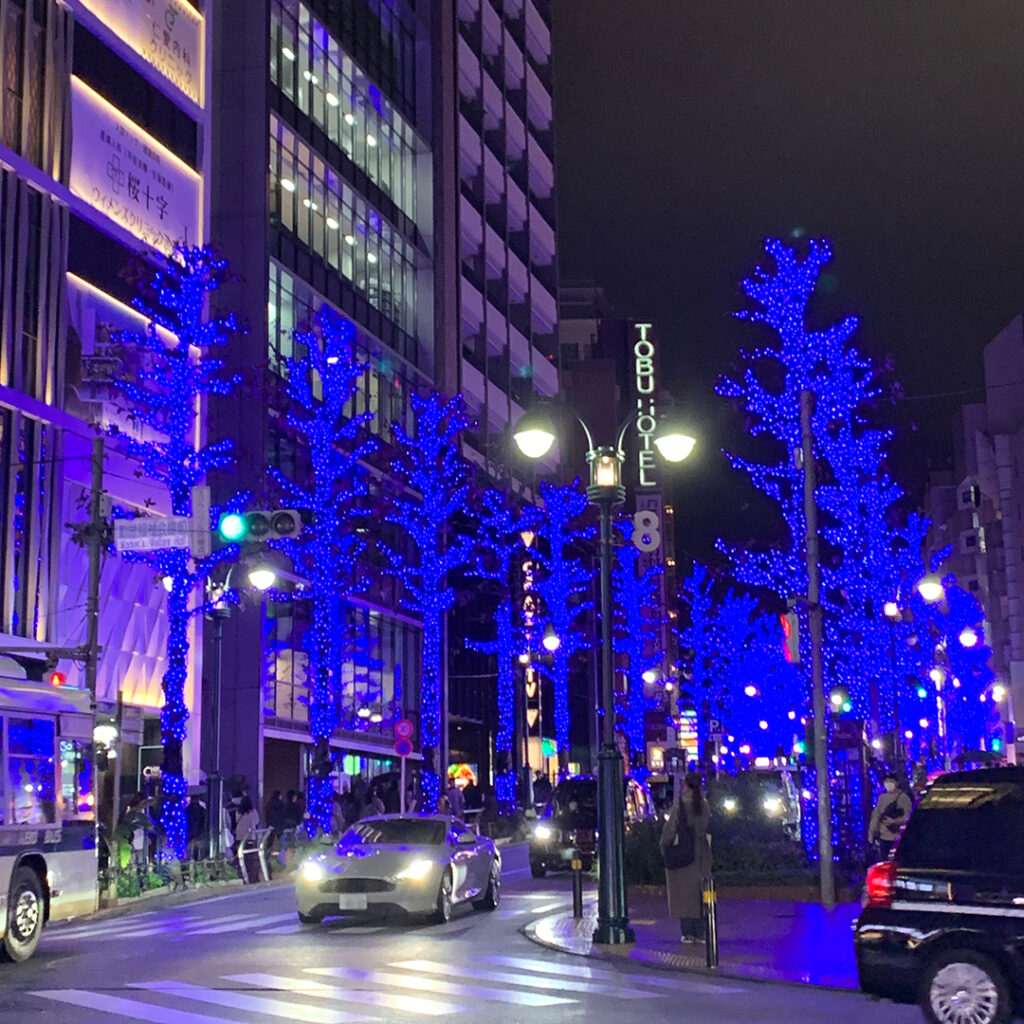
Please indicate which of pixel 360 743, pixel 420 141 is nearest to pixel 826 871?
pixel 360 743

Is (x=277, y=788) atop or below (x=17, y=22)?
below

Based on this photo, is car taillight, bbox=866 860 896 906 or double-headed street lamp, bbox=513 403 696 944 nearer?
car taillight, bbox=866 860 896 906

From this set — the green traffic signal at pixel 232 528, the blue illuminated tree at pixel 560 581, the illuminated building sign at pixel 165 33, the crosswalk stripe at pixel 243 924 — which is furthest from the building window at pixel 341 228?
the crosswalk stripe at pixel 243 924

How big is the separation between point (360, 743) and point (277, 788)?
220 inches

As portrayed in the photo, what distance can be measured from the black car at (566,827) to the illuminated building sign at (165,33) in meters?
23.2

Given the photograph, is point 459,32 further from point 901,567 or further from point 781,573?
point 781,573

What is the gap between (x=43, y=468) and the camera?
3534cm

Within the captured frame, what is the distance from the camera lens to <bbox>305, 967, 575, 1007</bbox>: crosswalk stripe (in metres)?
13.0

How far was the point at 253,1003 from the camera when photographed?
1282 centimetres

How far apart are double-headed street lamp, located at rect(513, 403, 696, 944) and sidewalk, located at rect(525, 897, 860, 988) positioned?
0.46 meters

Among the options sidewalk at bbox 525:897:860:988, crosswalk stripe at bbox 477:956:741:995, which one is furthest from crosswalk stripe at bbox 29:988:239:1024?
sidewalk at bbox 525:897:860:988

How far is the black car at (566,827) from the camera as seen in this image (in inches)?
1161

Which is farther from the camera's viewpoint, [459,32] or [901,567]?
[459,32]

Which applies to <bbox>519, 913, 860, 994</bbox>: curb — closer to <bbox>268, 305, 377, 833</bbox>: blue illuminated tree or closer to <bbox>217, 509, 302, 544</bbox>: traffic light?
<bbox>217, 509, 302, 544</bbox>: traffic light
